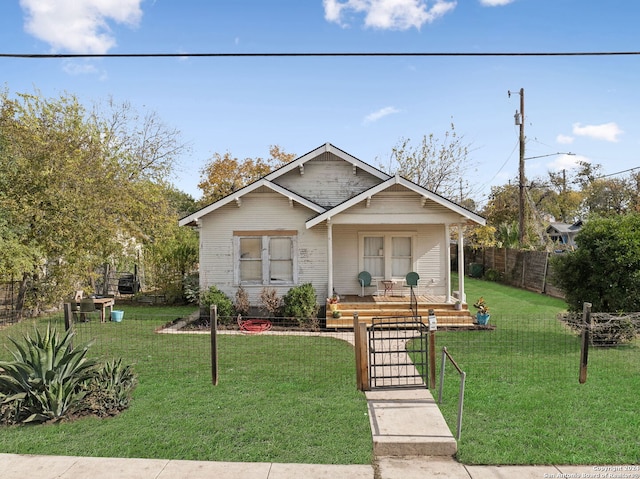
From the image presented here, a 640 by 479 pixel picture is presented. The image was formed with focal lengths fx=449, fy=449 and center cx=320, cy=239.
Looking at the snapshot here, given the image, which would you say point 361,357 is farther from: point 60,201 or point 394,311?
point 60,201

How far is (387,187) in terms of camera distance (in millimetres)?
14172

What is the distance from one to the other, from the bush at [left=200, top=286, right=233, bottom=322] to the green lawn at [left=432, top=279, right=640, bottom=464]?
6.56 m

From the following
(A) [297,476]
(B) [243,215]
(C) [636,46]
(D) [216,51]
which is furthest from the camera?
(B) [243,215]

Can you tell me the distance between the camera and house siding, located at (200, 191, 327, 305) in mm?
14930

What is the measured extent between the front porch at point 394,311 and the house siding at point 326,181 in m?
4.26

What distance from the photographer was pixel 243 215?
590 inches

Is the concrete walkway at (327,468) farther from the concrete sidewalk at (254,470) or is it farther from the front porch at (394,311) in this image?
the front porch at (394,311)

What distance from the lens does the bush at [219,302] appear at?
46.0 feet

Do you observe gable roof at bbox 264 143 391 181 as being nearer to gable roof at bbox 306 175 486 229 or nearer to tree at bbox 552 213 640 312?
gable roof at bbox 306 175 486 229

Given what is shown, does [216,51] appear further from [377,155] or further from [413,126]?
[377,155]

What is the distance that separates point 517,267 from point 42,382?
22594 millimetres

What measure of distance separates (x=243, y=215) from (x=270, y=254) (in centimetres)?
158

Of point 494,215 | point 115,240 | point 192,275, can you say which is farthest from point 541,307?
point 494,215

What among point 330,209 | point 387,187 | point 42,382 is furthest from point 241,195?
point 42,382
